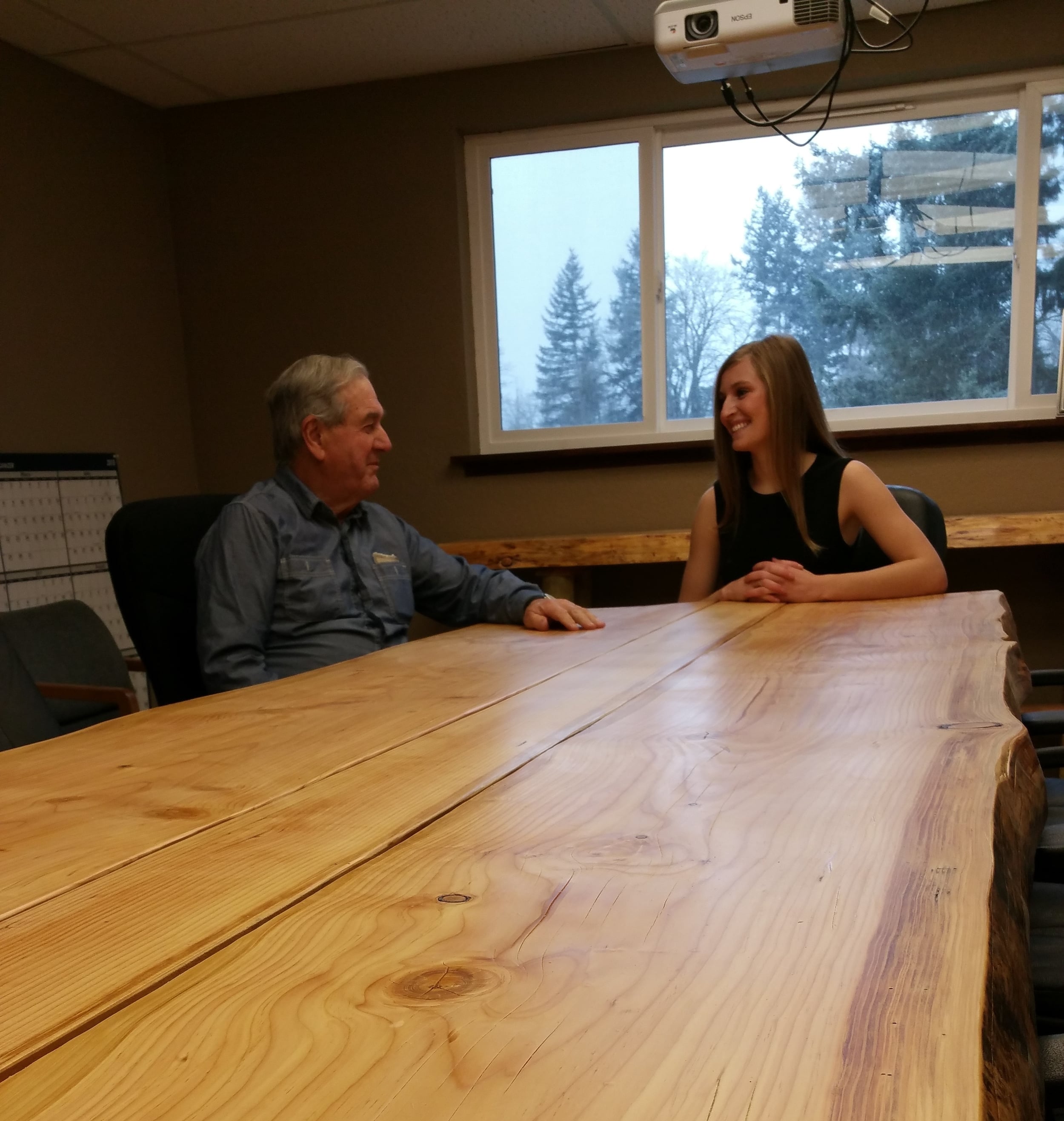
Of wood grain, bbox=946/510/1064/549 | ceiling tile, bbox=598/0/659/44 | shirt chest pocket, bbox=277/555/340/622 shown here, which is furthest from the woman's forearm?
ceiling tile, bbox=598/0/659/44

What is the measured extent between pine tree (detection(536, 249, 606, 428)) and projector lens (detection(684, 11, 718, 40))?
1.97 meters

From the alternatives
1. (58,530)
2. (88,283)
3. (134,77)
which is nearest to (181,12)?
(134,77)

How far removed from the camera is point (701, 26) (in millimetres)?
1986

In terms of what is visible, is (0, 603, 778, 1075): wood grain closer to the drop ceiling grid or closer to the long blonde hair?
the long blonde hair

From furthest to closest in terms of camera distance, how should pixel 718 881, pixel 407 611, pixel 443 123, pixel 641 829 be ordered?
pixel 443 123 < pixel 407 611 < pixel 641 829 < pixel 718 881

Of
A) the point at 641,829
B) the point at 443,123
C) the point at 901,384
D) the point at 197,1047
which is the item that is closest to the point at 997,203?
the point at 901,384

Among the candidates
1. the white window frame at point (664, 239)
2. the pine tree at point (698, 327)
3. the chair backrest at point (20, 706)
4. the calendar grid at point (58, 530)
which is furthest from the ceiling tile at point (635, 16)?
the chair backrest at point (20, 706)

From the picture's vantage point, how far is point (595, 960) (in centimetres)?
51

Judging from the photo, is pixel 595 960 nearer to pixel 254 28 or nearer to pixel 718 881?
pixel 718 881

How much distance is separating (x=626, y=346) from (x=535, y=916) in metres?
3.57

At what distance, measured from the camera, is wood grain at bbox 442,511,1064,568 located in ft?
10.2

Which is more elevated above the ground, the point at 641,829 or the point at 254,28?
the point at 254,28

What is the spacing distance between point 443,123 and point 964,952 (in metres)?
3.89

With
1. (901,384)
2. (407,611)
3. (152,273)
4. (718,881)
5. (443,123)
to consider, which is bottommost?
(407,611)
